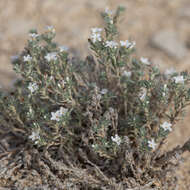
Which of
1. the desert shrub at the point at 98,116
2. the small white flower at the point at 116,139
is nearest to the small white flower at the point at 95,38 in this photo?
the desert shrub at the point at 98,116

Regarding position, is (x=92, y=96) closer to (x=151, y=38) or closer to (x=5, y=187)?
(x=5, y=187)

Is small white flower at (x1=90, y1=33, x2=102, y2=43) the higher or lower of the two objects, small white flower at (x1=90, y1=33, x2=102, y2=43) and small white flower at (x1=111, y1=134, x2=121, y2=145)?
the higher

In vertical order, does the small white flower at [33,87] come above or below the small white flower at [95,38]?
below

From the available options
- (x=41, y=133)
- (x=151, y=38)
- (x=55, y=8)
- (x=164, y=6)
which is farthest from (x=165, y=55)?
(x=41, y=133)

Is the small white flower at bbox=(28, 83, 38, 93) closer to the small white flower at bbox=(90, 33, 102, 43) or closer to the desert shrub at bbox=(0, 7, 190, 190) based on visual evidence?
the desert shrub at bbox=(0, 7, 190, 190)

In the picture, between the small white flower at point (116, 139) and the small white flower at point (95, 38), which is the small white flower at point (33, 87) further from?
the small white flower at point (116, 139)

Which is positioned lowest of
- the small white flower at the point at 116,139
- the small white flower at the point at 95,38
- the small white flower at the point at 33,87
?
the small white flower at the point at 116,139

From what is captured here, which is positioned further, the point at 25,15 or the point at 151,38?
the point at 25,15

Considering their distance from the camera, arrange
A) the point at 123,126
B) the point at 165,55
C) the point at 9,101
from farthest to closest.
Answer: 1. the point at 165,55
2. the point at 123,126
3. the point at 9,101

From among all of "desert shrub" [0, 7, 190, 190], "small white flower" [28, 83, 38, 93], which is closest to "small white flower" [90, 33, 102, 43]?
"desert shrub" [0, 7, 190, 190]
